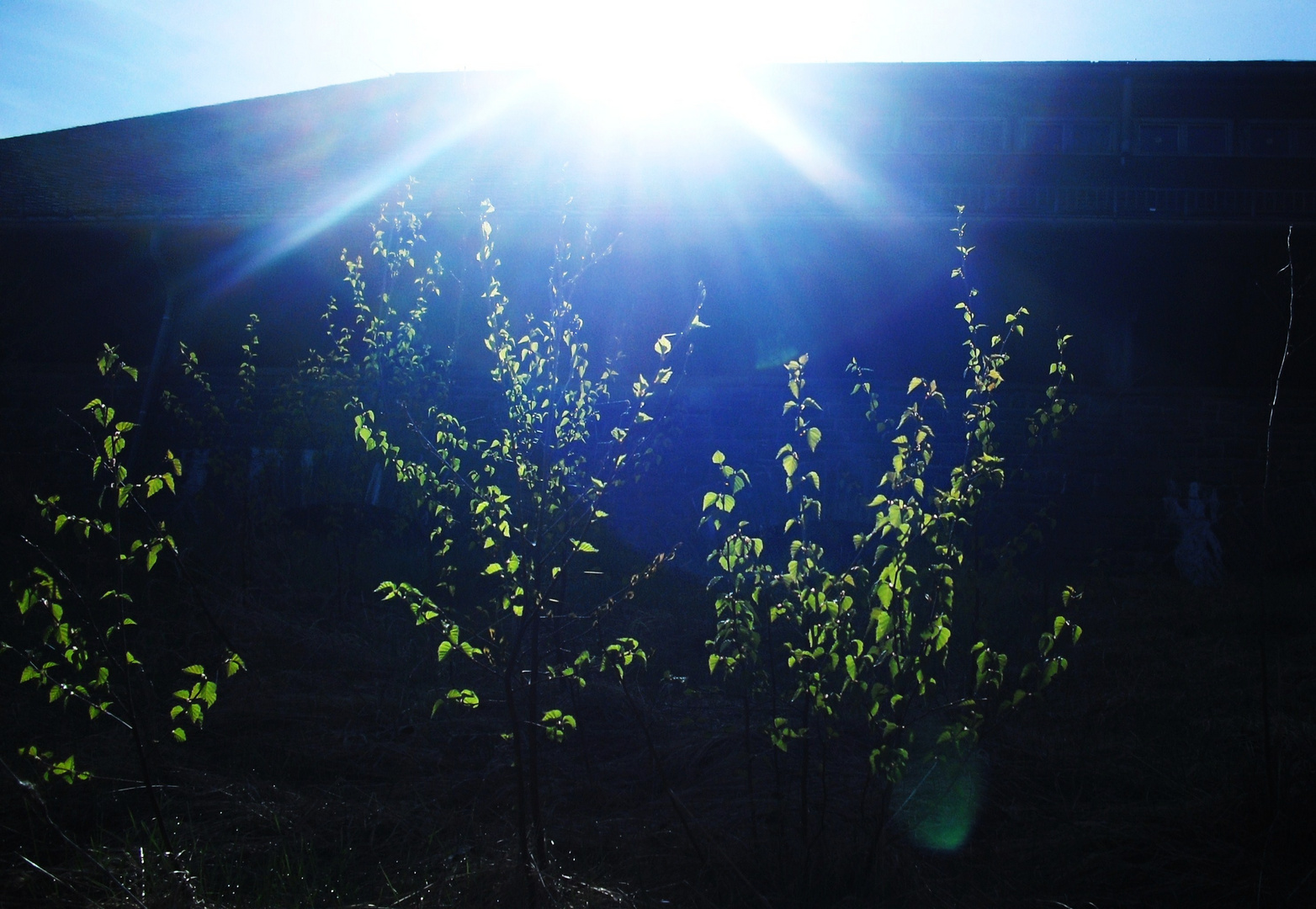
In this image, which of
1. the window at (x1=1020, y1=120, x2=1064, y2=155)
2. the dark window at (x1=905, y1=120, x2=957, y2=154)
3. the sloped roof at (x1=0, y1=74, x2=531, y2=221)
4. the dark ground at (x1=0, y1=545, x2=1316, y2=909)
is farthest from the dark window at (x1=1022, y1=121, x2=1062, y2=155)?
the dark ground at (x1=0, y1=545, x2=1316, y2=909)

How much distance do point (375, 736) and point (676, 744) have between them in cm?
126

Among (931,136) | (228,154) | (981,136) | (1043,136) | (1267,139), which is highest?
(1267,139)

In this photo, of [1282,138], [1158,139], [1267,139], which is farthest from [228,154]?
[1282,138]

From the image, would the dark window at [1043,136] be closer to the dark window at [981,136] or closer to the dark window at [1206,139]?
the dark window at [981,136]

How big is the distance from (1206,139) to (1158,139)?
0.66 m

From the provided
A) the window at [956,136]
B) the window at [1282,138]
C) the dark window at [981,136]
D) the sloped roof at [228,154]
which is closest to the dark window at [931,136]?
the window at [956,136]

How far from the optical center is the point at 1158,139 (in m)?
14.3

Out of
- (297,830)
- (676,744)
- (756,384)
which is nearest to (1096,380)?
(756,384)

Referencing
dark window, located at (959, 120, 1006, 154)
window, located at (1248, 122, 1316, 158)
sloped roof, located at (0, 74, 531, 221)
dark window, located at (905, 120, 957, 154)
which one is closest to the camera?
sloped roof, located at (0, 74, 531, 221)

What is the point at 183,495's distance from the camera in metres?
8.23

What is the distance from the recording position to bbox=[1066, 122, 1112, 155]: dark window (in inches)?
556

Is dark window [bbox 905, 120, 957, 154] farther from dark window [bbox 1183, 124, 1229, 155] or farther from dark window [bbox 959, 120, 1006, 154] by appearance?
dark window [bbox 1183, 124, 1229, 155]

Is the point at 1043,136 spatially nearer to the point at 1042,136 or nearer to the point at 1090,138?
the point at 1042,136

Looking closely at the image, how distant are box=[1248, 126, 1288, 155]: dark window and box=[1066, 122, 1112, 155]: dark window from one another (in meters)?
2.05
